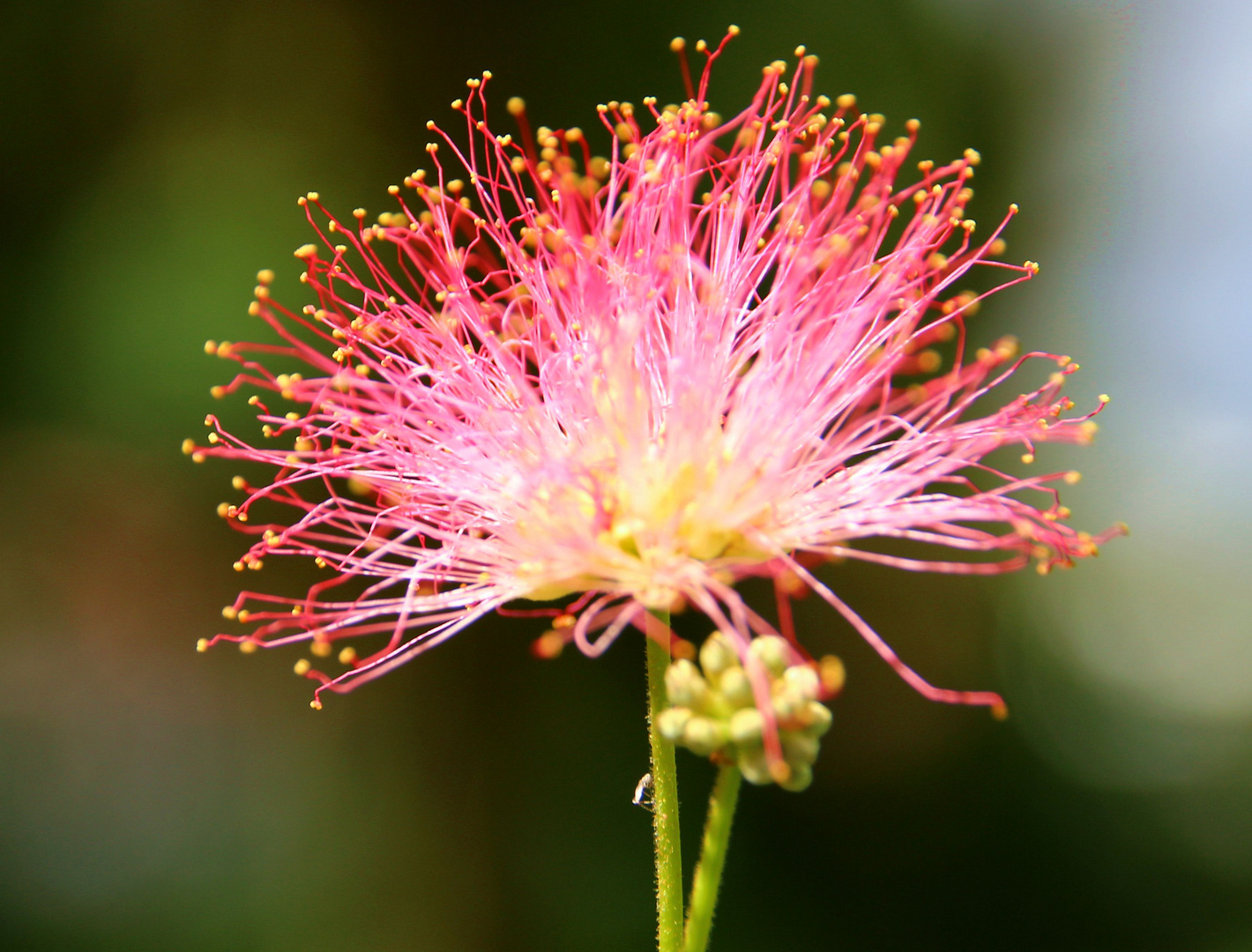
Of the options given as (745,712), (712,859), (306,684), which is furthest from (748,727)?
(306,684)

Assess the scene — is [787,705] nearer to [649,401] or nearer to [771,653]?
[771,653]

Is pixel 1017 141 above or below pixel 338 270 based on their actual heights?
above

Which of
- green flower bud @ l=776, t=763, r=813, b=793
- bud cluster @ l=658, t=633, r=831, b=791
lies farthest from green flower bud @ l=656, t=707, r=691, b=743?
green flower bud @ l=776, t=763, r=813, b=793

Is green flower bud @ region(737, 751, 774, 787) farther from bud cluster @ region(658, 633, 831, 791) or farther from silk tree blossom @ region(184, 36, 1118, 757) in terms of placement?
silk tree blossom @ region(184, 36, 1118, 757)

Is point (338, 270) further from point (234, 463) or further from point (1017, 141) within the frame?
point (1017, 141)

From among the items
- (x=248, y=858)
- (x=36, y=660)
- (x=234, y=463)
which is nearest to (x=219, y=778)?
(x=248, y=858)

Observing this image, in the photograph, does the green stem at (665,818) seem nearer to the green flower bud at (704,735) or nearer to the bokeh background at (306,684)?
the green flower bud at (704,735)

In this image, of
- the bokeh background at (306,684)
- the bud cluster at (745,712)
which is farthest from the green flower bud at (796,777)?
the bokeh background at (306,684)

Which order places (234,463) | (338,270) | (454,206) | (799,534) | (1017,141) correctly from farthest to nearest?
(1017,141) → (234,463) → (454,206) → (338,270) → (799,534)
